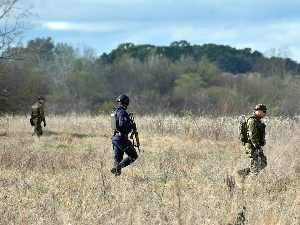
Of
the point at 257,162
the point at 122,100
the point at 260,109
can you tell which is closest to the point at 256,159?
the point at 257,162

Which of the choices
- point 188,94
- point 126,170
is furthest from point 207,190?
point 188,94

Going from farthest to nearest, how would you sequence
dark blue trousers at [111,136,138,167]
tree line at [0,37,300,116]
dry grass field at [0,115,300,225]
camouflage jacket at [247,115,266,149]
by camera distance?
1. tree line at [0,37,300,116]
2. dark blue trousers at [111,136,138,167]
3. camouflage jacket at [247,115,266,149]
4. dry grass field at [0,115,300,225]

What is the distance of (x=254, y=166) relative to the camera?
6773mm

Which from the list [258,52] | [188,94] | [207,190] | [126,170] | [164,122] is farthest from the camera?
[258,52]

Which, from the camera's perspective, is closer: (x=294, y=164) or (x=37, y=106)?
(x=294, y=164)

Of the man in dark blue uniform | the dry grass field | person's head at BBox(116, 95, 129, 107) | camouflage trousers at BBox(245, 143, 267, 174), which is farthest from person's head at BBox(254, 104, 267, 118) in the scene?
person's head at BBox(116, 95, 129, 107)

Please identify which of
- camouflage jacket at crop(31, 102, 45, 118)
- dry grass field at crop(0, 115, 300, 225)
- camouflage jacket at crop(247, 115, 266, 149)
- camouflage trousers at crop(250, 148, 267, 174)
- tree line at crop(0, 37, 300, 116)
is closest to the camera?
dry grass field at crop(0, 115, 300, 225)

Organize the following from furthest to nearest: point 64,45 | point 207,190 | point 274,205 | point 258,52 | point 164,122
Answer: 1. point 258,52
2. point 64,45
3. point 164,122
4. point 207,190
5. point 274,205

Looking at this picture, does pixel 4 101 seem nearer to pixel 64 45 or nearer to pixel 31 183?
pixel 31 183

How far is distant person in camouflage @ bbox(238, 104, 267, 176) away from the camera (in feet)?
21.7

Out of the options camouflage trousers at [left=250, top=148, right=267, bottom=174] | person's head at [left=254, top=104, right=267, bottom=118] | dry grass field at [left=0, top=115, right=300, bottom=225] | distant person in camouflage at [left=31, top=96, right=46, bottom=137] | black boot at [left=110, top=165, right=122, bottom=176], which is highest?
person's head at [left=254, top=104, right=267, bottom=118]

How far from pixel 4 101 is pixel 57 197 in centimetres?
988

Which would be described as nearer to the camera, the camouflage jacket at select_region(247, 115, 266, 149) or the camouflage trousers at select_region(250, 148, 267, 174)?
the camouflage jacket at select_region(247, 115, 266, 149)

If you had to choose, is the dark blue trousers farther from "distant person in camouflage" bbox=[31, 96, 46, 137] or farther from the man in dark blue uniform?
"distant person in camouflage" bbox=[31, 96, 46, 137]
